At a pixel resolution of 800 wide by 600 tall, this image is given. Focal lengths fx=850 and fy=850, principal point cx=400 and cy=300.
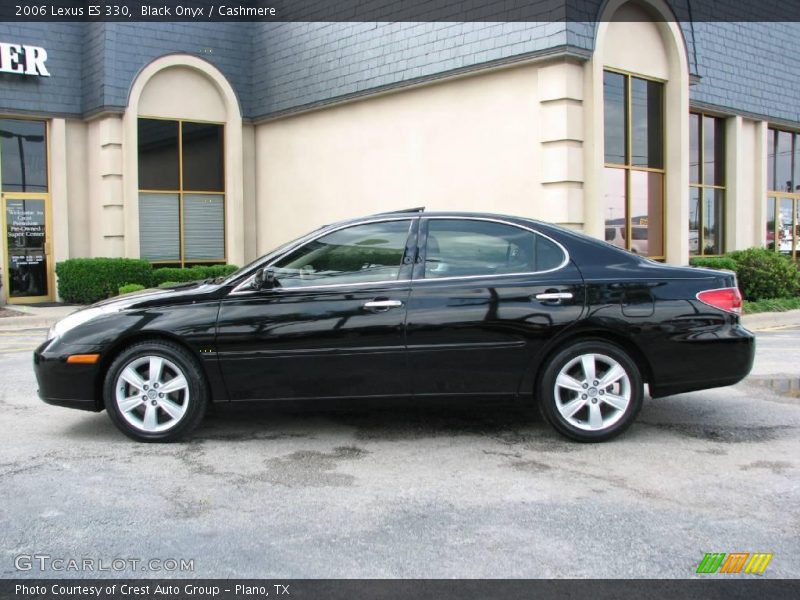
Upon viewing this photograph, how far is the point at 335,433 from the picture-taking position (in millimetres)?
6117

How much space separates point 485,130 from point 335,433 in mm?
9090

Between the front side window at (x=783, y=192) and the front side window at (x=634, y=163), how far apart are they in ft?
19.0

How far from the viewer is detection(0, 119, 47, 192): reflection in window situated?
17.2 metres

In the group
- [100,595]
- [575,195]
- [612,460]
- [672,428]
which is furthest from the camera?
[575,195]

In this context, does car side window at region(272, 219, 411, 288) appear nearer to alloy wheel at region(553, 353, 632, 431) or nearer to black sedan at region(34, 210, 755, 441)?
black sedan at region(34, 210, 755, 441)

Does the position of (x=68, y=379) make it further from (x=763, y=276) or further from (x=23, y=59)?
(x=763, y=276)

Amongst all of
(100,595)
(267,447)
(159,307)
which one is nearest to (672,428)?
(267,447)

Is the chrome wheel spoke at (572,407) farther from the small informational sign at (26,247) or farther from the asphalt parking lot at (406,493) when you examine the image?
the small informational sign at (26,247)

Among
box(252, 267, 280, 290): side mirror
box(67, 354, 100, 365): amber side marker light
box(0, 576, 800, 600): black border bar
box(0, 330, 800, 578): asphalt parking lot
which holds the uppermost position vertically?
box(252, 267, 280, 290): side mirror

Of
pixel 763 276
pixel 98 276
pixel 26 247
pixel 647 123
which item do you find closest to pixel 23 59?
pixel 26 247

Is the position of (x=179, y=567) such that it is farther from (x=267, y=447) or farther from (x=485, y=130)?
(x=485, y=130)

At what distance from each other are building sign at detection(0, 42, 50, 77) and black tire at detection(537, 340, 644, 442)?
49.0 ft

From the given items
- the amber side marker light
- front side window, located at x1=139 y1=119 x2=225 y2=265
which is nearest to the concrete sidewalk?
front side window, located at x1=139 y1=119 x2=225 y2=265

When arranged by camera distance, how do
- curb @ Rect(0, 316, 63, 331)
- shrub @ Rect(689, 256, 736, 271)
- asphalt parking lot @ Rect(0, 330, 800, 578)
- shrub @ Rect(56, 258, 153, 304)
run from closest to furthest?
1. asphalt parking lot @ Rect(0, 330, 800, 578)
2. curb @ Rect(0, 316, 63, 331)
3. shrub @ Rect(689, 256, 736, 271)
4. shrub @ Rect(56, 258, 153, 304)
